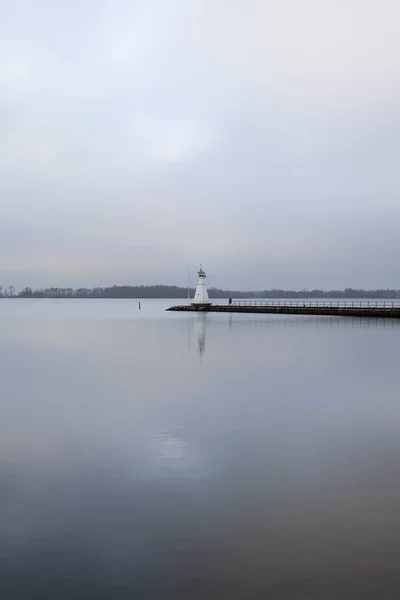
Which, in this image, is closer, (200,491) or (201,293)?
(200,491)

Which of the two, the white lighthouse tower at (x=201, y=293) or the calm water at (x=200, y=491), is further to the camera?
the white lighthouse tower at (x=201, y=293)

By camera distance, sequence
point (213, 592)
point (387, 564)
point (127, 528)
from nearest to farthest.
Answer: point (213, 592) < point (387, 564) < point (127, 528)

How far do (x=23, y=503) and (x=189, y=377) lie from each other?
15742mm

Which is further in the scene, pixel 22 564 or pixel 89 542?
pixel 89 542

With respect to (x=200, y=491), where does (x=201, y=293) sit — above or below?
above

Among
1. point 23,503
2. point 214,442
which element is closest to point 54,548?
point 23,503

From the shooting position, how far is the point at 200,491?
29.8ft

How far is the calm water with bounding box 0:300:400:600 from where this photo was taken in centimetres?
621

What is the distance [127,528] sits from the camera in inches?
296

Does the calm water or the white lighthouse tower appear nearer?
the calm water

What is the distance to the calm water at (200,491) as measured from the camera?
6.21 metres

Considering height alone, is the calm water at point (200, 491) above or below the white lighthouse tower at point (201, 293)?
below

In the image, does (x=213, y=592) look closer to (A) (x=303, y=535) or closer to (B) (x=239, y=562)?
(B) (x=239, y=562)

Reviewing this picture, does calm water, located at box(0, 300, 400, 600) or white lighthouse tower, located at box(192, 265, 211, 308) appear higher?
white lighthouse tower, located at box(192, 265, 211, 308)
